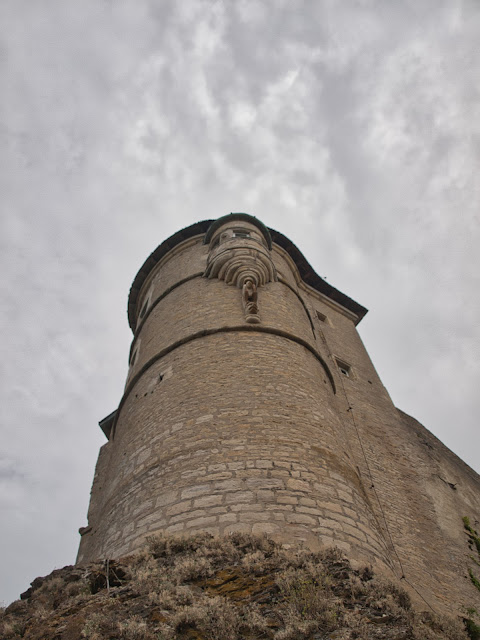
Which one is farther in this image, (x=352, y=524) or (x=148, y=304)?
(x=148, y=304)

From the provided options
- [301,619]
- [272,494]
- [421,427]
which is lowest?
[301,619]

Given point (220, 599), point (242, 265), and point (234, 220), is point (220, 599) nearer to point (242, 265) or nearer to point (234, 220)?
point (242, 265)

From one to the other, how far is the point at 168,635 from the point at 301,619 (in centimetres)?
91

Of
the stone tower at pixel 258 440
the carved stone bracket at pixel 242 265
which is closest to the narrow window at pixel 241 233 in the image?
the stone tower at pixel 258 440

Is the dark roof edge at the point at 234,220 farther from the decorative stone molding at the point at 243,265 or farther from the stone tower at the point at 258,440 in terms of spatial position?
the decorative stone molding at the point at 243,265

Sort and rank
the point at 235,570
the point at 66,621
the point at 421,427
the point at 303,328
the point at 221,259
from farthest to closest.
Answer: the point at 421,427
the point at 221,259
the point at 303,328
the point at 235,570
the point at 66,621

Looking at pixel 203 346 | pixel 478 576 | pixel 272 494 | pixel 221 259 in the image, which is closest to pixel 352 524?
pixel 272 494

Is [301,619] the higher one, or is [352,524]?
[352,524]

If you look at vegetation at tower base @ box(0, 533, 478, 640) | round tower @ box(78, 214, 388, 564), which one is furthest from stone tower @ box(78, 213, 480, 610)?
vegetation at tower base @ box(0, 533, 478, 640)

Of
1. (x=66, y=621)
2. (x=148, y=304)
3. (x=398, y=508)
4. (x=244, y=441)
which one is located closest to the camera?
(x=66, y=621)

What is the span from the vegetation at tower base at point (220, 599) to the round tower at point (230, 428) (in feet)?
1.80

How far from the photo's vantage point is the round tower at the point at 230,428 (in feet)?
18.0

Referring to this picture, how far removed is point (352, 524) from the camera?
563 cm

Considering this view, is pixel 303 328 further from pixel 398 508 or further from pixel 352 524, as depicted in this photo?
pixel 352 524
